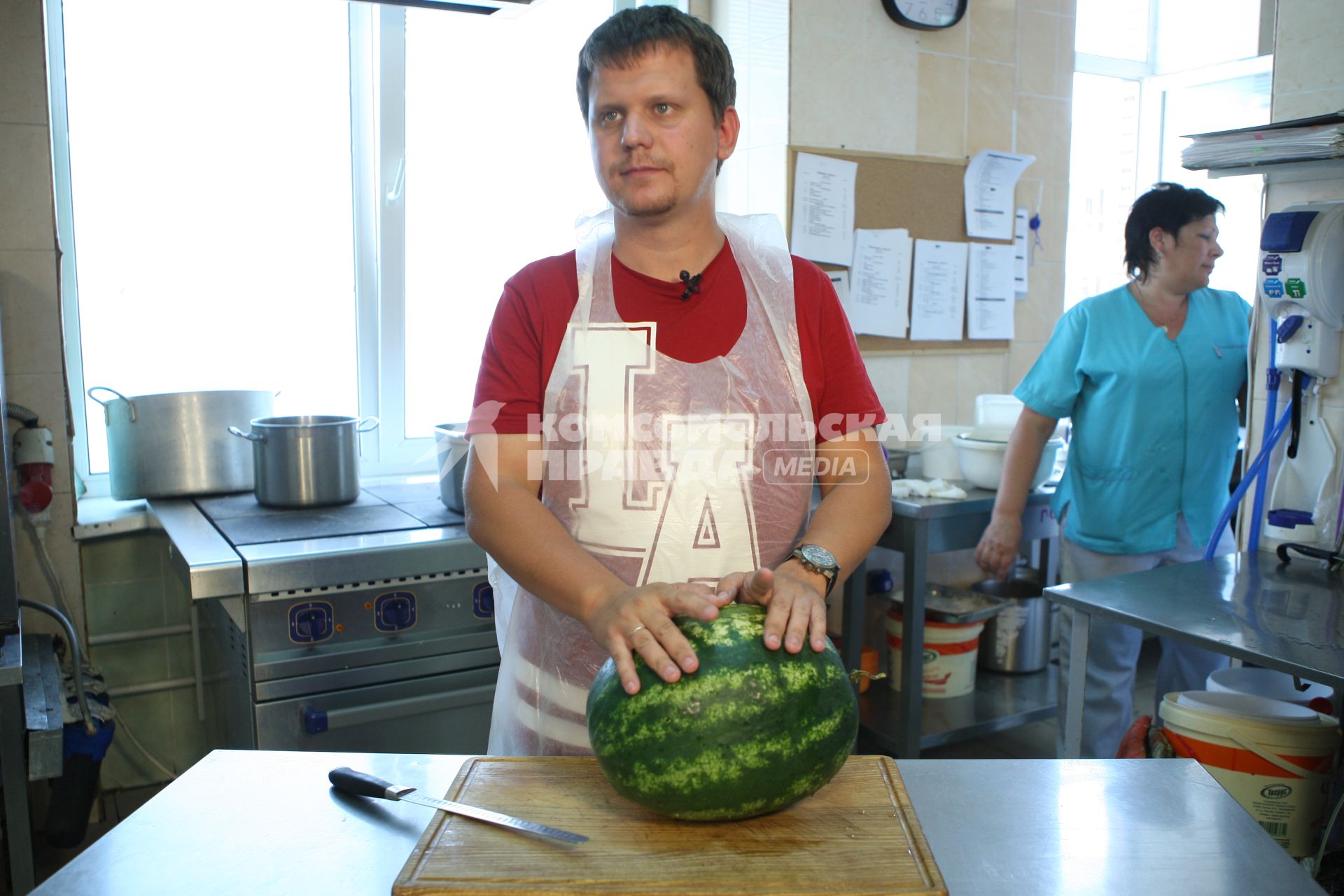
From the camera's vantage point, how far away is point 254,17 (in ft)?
9.97

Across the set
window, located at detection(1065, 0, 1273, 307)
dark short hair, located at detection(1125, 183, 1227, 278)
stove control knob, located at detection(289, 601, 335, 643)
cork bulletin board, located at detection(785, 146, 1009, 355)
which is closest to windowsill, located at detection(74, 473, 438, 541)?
stove control knob, located at detection(289, 601, 335, 643)

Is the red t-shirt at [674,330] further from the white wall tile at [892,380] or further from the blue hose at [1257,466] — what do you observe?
the white wall tile at [892,380]

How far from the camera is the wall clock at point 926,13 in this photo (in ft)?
10.8

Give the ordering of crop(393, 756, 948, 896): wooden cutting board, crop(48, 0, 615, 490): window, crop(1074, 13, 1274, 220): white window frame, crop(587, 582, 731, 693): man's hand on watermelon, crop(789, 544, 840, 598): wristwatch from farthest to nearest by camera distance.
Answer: crop(1074, 13, 1274, 220): white window frame, crop(48, 0, 615, 490): window, crop(789, 544, 840, 598): wristwatch, crop(587, 582, 731, 693): man's hand on watermelon, crop(393, 756, 948, 896): wooden cutting board

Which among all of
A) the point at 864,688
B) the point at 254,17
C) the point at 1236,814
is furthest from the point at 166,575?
the point at 1236,814

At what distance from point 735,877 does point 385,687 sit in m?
1.62

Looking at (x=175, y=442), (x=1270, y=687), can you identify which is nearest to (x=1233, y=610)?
(x=1270, y=687)

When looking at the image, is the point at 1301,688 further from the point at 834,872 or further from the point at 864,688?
the point at 834,872

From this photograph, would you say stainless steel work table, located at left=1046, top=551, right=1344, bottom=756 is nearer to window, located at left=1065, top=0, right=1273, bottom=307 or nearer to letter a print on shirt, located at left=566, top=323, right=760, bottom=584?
letter a print on shirt, located at left=566, top=323, right=760, bottom=584

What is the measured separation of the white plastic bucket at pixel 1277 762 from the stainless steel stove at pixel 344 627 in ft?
5.08

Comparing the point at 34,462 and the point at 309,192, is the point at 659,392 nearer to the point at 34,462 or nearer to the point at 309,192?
the point at 34,462

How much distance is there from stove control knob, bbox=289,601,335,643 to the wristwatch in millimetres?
1342

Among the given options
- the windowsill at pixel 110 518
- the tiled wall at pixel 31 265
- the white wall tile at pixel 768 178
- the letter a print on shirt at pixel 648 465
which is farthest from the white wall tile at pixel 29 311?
the white wall tile at pixel 768 178

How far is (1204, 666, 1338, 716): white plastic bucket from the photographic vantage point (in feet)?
7.41
